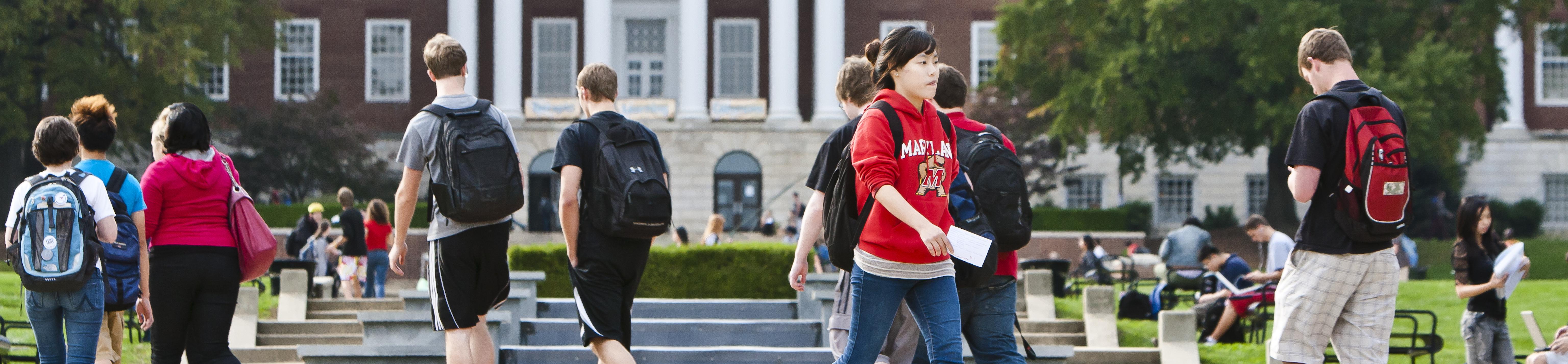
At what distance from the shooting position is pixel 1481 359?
27.9 feet

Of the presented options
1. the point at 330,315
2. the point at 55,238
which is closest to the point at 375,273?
the point at 330,315

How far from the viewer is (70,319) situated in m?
5.99

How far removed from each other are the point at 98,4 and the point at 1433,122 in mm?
28855

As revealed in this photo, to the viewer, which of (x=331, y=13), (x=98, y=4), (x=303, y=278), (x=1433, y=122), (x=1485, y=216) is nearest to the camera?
(x=1485, y=216)

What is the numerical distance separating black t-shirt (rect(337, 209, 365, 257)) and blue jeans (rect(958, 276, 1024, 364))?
11.7 m

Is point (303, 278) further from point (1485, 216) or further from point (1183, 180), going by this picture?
point (1183, 180)

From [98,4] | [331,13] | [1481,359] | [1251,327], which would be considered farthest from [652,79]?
[1481,359]

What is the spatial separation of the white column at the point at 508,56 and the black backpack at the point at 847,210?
1311 inches

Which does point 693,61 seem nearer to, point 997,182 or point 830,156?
point 997,182

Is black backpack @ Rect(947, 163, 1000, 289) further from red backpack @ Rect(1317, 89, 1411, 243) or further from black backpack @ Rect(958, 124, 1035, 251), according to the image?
red backpack @ Rect(1317, 89, 1411, 243)

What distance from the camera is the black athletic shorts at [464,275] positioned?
5.70m

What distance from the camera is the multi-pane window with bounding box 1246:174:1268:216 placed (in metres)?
41.2

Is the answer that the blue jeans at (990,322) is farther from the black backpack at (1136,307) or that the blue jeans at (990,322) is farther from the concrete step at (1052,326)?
the black backpack at (1136,307)

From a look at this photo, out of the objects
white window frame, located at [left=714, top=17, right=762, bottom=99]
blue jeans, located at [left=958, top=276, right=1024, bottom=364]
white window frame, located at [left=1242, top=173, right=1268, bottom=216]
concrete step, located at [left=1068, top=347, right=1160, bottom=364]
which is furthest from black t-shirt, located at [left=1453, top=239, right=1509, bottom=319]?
white window frame, located at [left=1242, top=173, right=1268, bottom=216]
